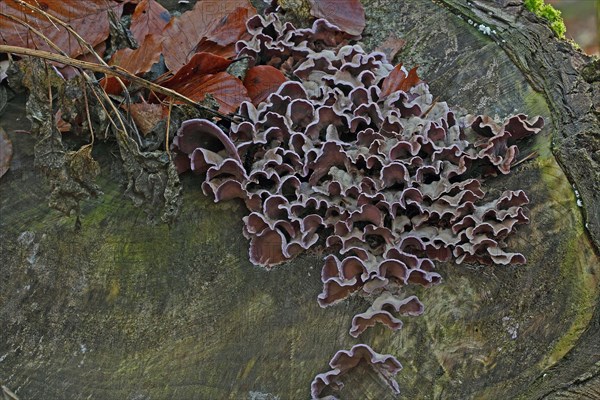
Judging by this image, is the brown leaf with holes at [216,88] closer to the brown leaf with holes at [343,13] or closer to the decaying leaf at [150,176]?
the decaying leaf at [150,176]

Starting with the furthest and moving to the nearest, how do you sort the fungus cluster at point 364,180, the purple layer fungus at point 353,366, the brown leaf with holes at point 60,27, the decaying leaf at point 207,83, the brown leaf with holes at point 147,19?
the brown leaf with holes at point 147,19 < the brown leaf with holes at point 60,27 < the decaying leaf at point 207,83 < the fungus cluster at point 364,180 < the purple layer fungus at point 353,366

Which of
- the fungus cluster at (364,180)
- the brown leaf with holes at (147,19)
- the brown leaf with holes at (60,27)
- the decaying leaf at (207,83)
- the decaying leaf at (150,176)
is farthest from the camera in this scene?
the brown leaf with holes at (147,19)

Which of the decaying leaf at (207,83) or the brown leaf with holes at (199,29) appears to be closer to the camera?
the decaying leaf at (207,83)

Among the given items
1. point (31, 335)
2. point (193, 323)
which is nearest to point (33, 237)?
point (31, 335)

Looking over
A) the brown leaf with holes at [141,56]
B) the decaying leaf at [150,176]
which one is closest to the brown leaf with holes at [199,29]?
the brown leaf with holes at [141,56]

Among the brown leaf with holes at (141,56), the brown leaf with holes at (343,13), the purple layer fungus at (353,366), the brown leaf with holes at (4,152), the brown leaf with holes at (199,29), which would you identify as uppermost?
the brown leaf with holes at (343,13)

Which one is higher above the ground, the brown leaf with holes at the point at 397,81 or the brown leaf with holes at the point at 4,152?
the brown leaf with holes at the point at 397,81

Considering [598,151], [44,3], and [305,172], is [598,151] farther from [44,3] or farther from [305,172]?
[44,3]
